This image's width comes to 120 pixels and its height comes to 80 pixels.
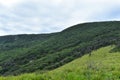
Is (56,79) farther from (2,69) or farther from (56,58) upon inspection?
(2,69)

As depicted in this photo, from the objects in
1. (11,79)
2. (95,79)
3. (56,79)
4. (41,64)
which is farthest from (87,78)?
(41,64)

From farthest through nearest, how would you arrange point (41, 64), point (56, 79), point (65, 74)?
1. point (41, 64)
2. point (65, 74)
3. point (56, 79)

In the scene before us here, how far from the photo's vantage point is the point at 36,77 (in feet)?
42.3

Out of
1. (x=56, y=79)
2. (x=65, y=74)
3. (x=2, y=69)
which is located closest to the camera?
(x=56, y=79)

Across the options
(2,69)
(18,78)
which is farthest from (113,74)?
(2,69)

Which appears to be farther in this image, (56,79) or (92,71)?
(92,71)

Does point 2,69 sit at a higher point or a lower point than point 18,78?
lower

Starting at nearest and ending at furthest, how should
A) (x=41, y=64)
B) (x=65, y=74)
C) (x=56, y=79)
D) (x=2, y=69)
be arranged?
1. (x=56, y=79)
2. (x=65, y=74)
3. (x=41, y=64)
4. (x=2, y=69)

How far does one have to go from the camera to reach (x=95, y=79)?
12.5 m

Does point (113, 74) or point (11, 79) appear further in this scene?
point (113, 74)

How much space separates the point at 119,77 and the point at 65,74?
2353 millimetres

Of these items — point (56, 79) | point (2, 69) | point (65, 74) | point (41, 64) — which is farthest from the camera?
point (2, 69)

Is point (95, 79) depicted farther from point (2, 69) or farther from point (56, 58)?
point (2, 69)

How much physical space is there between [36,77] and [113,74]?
11.3ft
